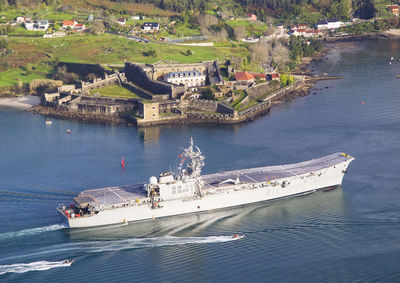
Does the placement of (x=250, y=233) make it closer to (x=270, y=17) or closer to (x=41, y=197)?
(x=41, y=197)

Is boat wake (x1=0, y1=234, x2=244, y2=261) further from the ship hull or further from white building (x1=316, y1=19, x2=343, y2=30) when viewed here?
white building (x1=316, y1=19, x2=343, y2=30)

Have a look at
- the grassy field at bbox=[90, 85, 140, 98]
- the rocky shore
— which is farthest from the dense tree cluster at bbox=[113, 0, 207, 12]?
the rocky shore

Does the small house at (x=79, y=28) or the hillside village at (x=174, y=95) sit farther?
the small house at (x=79, y=28)

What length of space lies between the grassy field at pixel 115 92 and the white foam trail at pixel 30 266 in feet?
165

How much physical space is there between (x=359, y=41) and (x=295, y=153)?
306ft

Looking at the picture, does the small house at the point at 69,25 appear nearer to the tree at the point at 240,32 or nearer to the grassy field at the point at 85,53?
the grassy field at the point at 85,53

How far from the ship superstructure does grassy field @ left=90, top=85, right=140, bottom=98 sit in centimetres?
3730

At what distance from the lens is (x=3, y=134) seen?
76.6m

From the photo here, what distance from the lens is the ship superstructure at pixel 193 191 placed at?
165ft

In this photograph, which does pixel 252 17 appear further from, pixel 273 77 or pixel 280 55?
pixel 273 77

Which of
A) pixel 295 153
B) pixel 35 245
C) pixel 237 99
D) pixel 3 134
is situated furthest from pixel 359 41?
pixel 35 245

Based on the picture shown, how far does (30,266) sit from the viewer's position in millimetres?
43156

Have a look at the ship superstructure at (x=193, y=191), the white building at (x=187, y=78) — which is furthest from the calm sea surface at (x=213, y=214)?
the white building at (x=187, y=78)

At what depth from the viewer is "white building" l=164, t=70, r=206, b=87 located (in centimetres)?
9606
